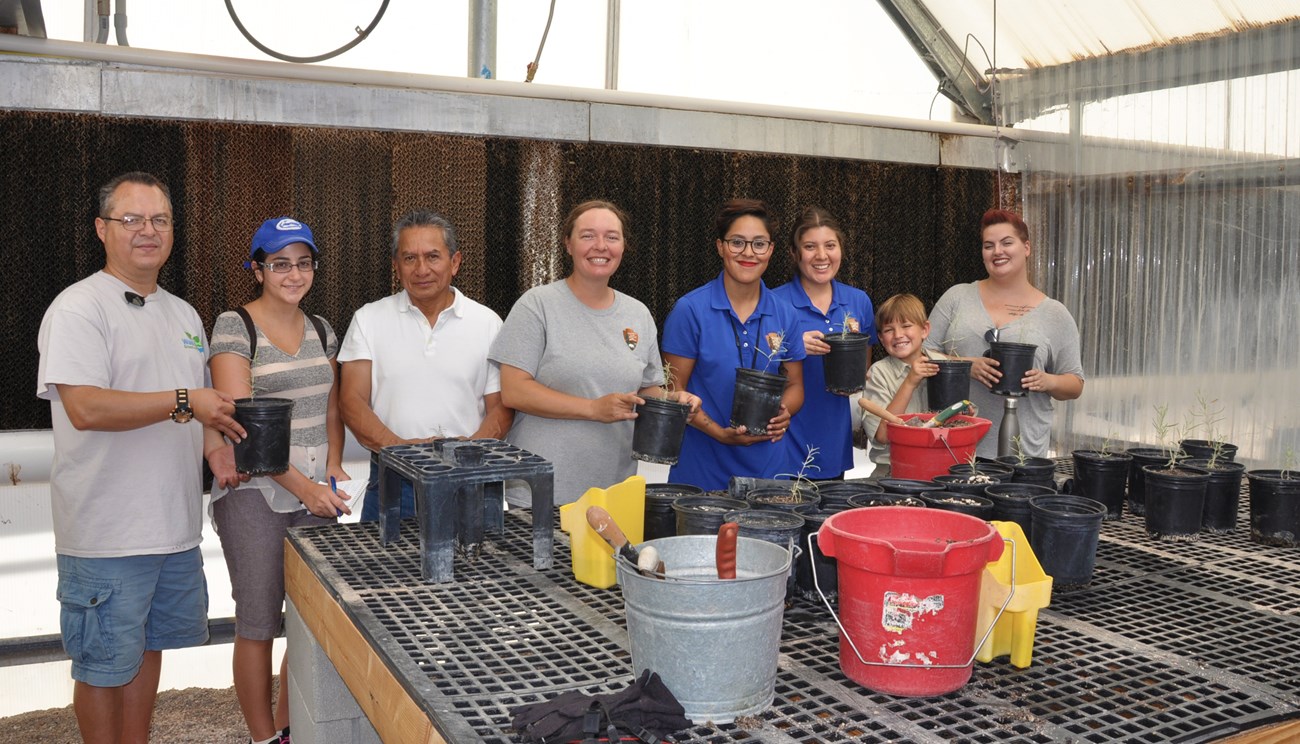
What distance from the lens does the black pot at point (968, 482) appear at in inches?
89.1

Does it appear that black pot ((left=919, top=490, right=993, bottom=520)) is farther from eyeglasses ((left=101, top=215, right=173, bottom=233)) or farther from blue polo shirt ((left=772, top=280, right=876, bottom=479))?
eyeglasses ((left=101, top=215, right=173, bottom=233))

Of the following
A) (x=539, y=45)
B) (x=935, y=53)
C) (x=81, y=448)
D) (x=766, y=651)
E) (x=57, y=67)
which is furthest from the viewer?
(x=935, y=53)

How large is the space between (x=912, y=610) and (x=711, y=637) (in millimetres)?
319

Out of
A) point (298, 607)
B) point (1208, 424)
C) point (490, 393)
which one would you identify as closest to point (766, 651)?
point (298, 607)

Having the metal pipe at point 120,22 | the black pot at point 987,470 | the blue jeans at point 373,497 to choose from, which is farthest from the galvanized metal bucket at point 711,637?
the metal pipe at point 120,22

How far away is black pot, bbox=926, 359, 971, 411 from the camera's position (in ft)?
10.9

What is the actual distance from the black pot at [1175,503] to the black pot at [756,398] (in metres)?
0.99

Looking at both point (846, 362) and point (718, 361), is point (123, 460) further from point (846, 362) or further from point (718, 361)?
point (846, 362)

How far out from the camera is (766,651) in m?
1.45

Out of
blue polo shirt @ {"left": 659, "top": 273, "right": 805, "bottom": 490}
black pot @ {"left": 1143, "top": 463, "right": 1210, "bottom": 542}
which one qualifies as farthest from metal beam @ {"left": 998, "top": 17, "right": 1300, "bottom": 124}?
black pot @ {"left": 1143, "top": 463, "right": 1210, "bottom": 542}

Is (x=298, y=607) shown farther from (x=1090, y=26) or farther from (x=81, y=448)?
(x=1090, y=26)

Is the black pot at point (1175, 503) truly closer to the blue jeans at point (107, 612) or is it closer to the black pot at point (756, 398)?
the black pot at point (756, 398)

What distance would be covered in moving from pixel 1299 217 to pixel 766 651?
352 cm

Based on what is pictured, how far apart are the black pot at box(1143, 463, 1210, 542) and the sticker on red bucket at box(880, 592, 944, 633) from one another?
1233 mm
